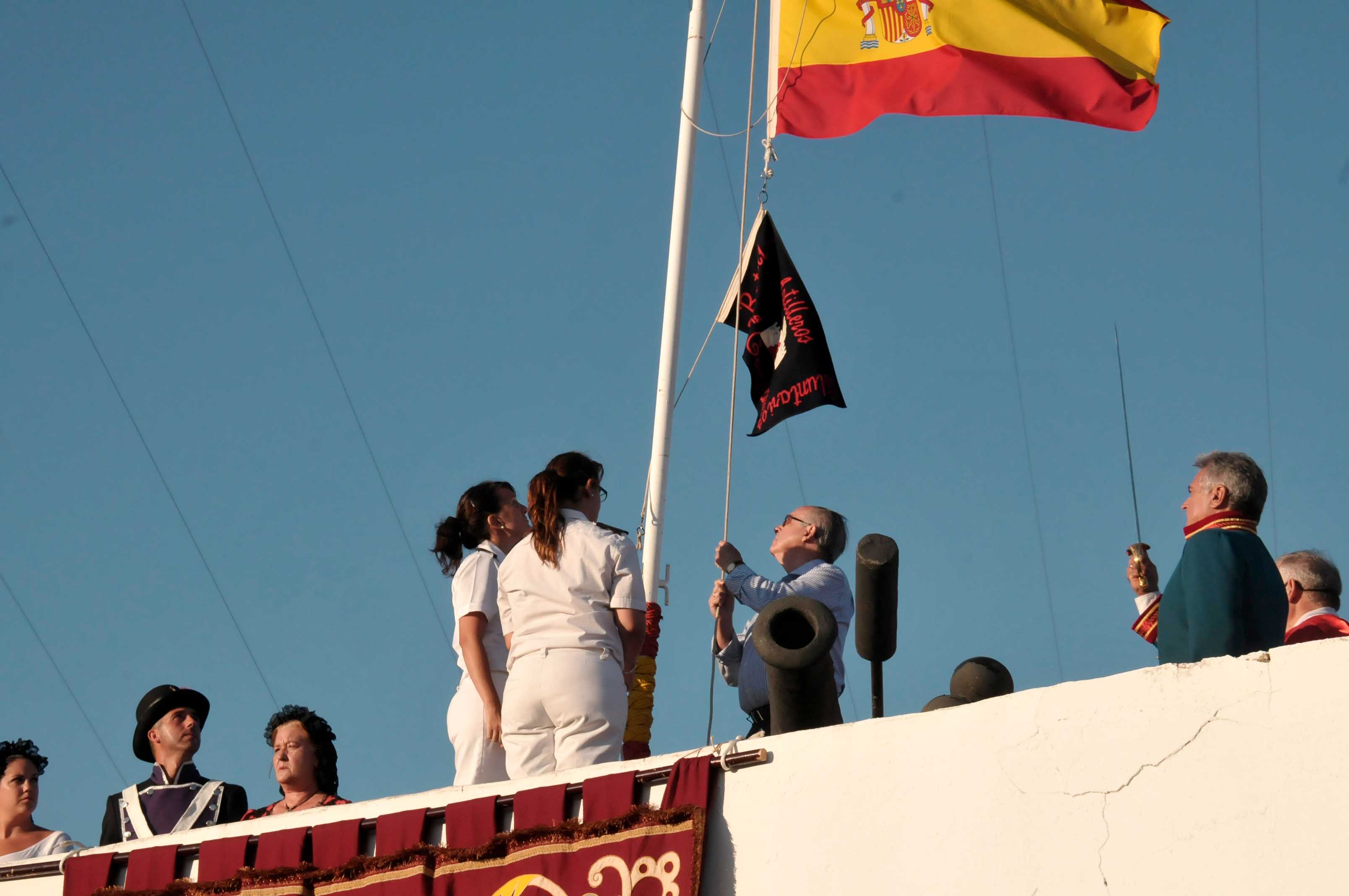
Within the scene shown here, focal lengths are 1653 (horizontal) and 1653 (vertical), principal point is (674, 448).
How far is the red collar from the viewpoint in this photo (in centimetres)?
511

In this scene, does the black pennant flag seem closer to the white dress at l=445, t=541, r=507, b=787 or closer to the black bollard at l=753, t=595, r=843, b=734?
the white dress at l=445, t=541, r=507, b=787

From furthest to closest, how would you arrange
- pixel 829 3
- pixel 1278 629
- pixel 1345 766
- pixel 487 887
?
pixel 829 3
pixel 487 887
pixel 1278 629
pixel 1345 766

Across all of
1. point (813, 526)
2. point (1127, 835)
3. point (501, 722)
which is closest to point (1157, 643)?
point (1127, 835)

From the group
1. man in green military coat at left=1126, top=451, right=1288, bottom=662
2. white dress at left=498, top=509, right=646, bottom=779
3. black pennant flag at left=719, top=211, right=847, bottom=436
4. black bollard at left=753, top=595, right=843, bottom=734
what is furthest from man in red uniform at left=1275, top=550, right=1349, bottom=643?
black pennant flag at left=719, top=211, right=847, bottom=436

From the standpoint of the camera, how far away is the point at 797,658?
5020 mm

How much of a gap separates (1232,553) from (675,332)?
3893 millimetres

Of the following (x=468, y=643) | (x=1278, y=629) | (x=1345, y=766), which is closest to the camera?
(x=1345, y=766)

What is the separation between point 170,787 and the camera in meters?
6.17

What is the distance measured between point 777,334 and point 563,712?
343 centimetres

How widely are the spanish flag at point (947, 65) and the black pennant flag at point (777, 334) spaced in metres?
0.88

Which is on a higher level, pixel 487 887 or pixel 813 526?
pixel 813 526

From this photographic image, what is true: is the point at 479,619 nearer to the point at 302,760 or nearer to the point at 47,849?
the point at 302,760

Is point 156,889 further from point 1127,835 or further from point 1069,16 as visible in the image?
point 1069,16

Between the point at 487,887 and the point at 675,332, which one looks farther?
the point at 675,332
